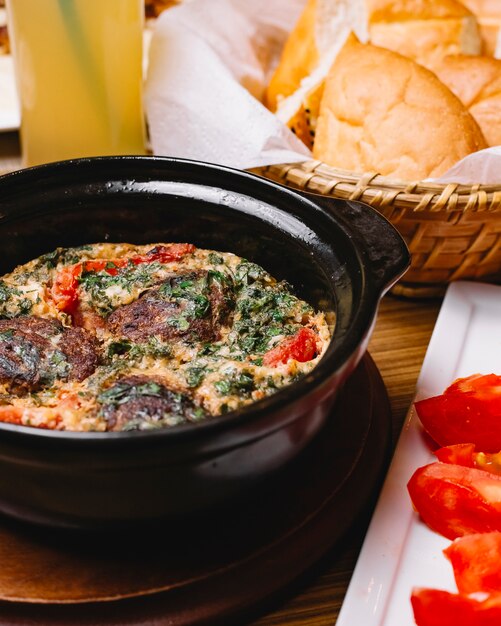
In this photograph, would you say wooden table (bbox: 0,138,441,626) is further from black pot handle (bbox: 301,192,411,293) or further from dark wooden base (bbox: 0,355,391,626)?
black pot handle (bbox: 301,192,411,293)

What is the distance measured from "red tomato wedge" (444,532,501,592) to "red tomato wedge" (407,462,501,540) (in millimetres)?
61

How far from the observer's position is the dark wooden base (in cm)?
160

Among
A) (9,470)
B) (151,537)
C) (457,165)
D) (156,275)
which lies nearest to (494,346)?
(457,165)

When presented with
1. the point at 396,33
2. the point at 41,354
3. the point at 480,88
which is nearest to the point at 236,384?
the point at 41,354

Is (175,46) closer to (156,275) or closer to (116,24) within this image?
(116,24)

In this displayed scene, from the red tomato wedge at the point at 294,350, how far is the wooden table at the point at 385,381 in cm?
42

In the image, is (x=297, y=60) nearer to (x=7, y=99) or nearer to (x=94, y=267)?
(x=94, y=267)

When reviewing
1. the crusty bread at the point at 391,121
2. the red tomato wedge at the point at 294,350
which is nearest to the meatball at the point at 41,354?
the red tomato wedge at the point at 294,350

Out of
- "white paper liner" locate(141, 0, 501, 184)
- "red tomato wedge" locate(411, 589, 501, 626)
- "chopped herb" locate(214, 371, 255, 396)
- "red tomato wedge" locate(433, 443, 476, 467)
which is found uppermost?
"white paper liner" locate(141, 0, 501, 184)

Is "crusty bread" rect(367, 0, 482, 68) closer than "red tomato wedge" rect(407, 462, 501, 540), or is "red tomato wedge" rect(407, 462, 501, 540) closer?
"red tomato wedge" rect(407, 462, 501, 540)

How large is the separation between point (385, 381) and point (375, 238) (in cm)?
66

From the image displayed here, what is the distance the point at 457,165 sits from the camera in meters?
2.43

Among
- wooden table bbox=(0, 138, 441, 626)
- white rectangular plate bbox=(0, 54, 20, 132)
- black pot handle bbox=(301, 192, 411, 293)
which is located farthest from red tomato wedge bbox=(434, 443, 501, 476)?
white rectangular plate bbox=(0, 54, 20, 132)

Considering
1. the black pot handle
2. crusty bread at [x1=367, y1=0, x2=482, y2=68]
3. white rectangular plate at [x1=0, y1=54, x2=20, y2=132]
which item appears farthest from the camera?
white rectangular plate at [x1=0, y1=54, x2=20, y2=132]
